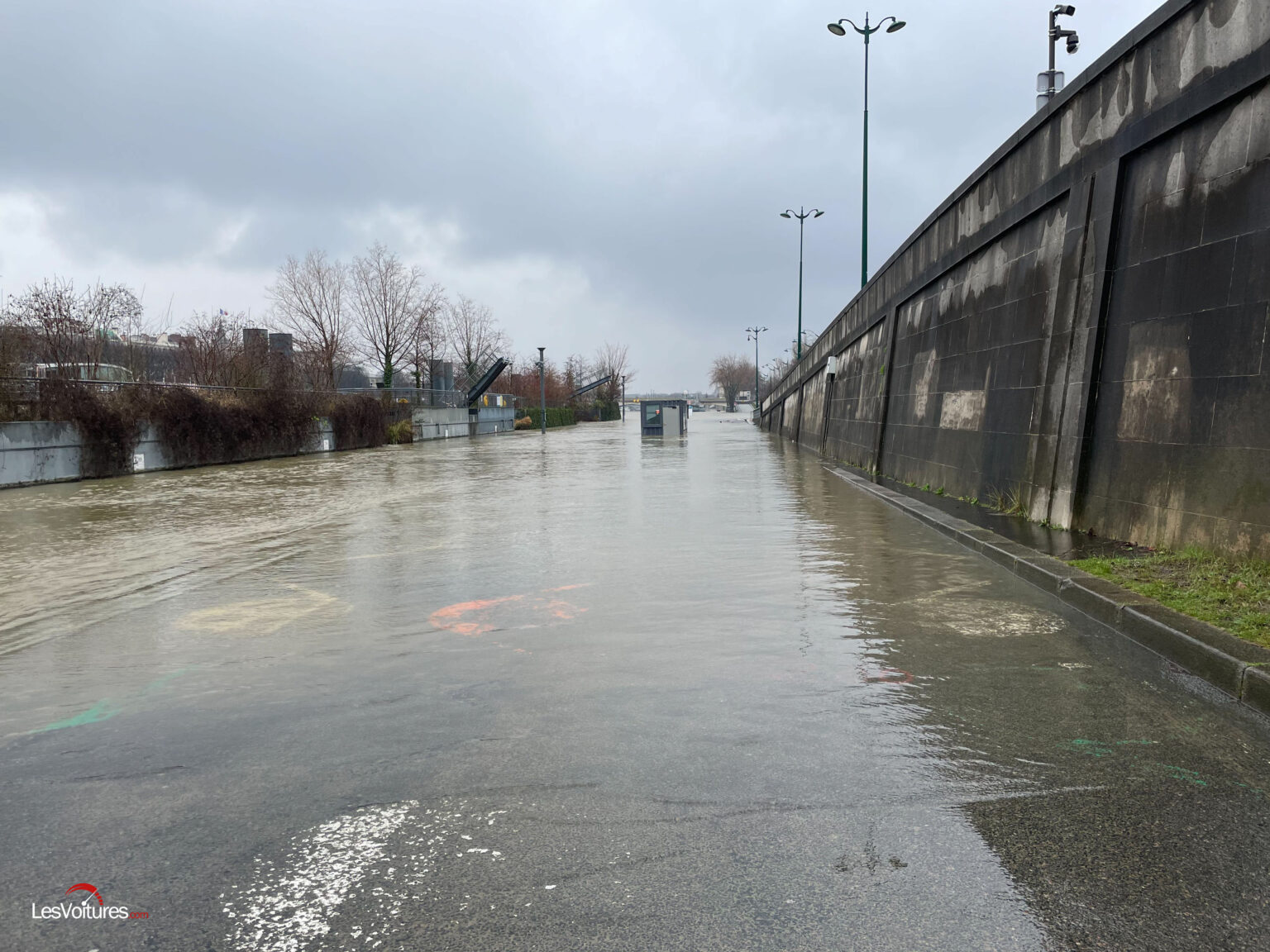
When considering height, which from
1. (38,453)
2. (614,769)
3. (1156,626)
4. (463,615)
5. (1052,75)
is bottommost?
(38,453)

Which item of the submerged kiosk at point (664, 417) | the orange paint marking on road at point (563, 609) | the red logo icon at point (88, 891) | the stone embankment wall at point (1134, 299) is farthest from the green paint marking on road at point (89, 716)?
the submerged kiosk at point (664, 417)

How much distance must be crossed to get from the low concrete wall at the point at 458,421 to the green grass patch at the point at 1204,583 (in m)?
42.1

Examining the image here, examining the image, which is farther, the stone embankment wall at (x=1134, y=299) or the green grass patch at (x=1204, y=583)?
the stone embankment wall at (x=1134, y=299)

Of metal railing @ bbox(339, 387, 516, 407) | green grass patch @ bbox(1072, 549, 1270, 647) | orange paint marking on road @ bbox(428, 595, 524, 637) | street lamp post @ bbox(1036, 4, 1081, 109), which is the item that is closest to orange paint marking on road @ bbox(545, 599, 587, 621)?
orange paint marking on road @ bbox(428, 595, 524, 637)

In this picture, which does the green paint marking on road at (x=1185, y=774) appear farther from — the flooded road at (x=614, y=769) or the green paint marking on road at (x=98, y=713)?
the green paint marking on road at (x=98, y=713)

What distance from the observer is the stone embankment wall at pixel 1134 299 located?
315 inches

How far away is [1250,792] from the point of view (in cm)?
391

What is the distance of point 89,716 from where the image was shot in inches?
198

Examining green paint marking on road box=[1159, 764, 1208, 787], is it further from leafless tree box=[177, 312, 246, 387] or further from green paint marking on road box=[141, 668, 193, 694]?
leafless tree box=[177, 312, 246, 387]

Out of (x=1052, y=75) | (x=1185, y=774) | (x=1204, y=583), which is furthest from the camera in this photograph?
(x=1052, y=75)

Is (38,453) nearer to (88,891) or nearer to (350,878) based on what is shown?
(88,891)

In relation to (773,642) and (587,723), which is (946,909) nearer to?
(587,723)

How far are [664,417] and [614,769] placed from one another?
48688mm

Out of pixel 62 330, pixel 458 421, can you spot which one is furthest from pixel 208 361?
pixel 458 421
